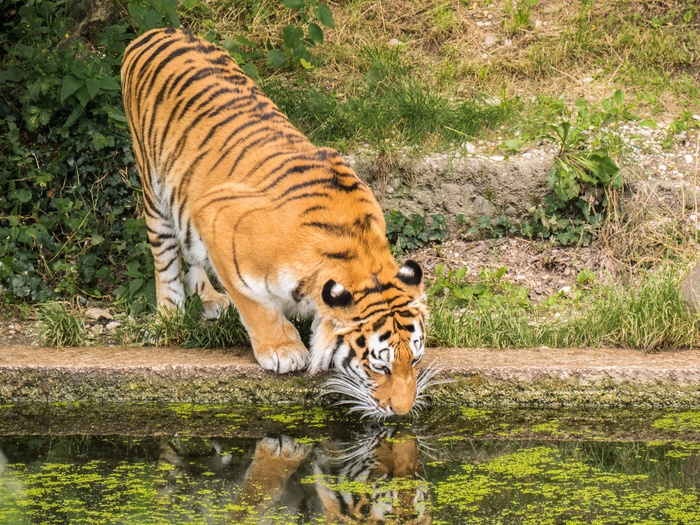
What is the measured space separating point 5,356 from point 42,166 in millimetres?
2015

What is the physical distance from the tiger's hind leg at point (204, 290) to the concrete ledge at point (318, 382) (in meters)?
0.91

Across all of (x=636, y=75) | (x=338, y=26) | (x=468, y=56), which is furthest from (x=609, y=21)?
(x=338, y=26)

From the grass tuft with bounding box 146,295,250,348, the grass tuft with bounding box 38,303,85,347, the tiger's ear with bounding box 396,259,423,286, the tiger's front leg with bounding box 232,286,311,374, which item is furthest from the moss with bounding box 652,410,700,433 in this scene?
the grass tuft with bounding box 38,303,85,347

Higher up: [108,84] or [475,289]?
[108,84]

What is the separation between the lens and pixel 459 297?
577 centimetres

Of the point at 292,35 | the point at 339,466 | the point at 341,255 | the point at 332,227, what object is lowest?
the point at 339,466

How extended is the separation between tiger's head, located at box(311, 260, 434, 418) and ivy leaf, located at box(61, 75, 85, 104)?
2.70 meters

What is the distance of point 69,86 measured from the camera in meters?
6.06

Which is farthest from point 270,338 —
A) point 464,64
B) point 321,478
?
point 464,64

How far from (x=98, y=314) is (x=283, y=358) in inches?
72.9

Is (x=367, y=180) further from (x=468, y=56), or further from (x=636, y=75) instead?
(x=636, y=75)

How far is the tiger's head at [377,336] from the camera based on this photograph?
407 centimetres

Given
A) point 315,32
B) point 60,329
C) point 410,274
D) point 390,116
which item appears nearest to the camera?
point 410,274

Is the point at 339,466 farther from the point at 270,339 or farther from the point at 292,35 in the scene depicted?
the point at 292,35
